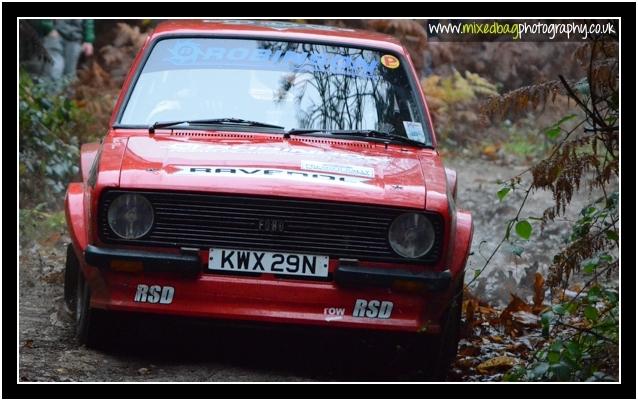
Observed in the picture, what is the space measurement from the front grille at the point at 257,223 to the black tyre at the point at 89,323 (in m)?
0.46

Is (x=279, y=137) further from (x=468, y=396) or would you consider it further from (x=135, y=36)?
(x=135, y=36)

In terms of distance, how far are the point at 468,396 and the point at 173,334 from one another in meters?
1.82

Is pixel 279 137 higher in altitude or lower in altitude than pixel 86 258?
higher

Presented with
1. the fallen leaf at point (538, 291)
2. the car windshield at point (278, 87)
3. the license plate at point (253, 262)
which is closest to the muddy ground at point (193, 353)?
the license plate at point (253, 262)

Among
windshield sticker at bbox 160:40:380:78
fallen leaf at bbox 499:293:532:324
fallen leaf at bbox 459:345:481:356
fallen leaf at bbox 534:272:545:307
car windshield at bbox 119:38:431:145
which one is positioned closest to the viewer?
car windshield at bbox 119:38:431:145

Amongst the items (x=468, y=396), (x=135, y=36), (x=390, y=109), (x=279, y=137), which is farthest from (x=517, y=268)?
(x=135, y=36)

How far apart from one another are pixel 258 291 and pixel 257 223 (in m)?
0.31

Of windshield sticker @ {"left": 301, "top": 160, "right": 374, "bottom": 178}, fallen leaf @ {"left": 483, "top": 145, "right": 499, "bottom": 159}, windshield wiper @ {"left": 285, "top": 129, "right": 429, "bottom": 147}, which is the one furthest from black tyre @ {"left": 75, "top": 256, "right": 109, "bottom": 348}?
fallen leaf @ {"left": 483, "top": 145, "right": 499, "bottom": 159}

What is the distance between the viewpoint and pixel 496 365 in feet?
18.5

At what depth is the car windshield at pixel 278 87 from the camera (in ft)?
19.4

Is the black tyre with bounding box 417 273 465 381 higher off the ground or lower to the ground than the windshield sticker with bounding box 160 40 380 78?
lower

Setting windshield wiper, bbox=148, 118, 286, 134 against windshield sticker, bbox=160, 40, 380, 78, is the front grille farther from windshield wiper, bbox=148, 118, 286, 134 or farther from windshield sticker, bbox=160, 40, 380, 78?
windshield sticker, bbox=160, 40, 380, 78

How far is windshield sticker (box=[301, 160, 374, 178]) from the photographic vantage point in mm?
5047

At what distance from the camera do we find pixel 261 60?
6223 mm
